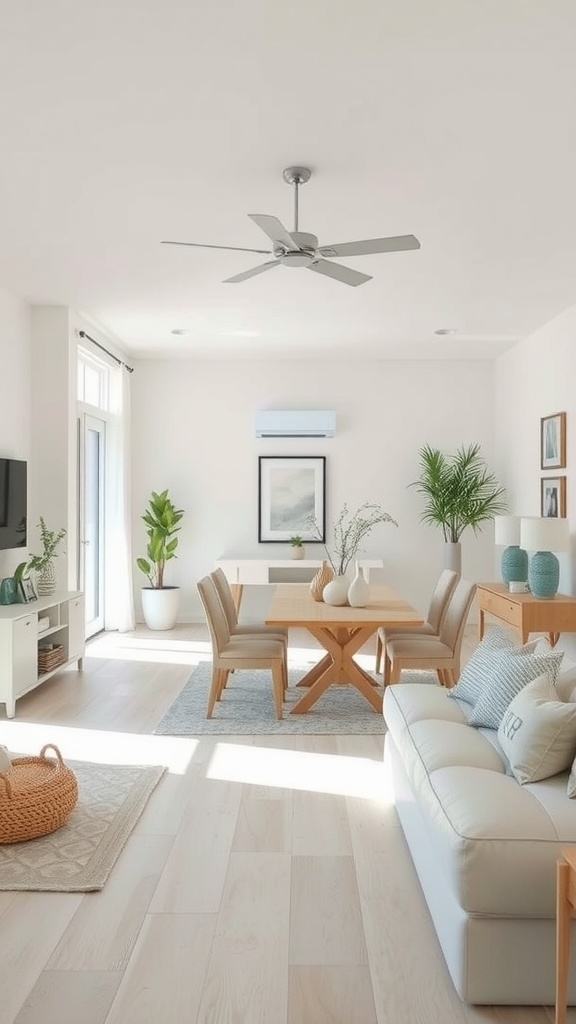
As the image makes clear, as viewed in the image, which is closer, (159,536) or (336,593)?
(336,593)

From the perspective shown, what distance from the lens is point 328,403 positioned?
8.53 metres

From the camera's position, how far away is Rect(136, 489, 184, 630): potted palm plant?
807cm

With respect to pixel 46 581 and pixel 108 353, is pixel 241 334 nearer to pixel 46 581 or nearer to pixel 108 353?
pixel 108 353

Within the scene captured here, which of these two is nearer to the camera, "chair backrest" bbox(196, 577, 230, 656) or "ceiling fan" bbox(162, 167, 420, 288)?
"ceiling fan" bbox(162, 167, 420, 288)

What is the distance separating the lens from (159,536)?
8125 millimetres

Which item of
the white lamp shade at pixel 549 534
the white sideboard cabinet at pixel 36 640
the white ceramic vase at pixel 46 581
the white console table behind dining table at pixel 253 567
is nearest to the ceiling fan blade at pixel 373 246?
the white lamp shade at pixel 549 534

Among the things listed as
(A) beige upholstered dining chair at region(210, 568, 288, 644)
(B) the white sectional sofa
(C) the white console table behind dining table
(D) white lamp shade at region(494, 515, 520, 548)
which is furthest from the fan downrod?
(C) the white console table behind dining table

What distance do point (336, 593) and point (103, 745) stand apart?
1.78 metres

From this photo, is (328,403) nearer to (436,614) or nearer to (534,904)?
(436,614)

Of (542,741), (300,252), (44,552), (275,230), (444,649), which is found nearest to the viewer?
(542,741)

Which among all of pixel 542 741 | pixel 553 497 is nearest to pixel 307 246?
pixel 542 741

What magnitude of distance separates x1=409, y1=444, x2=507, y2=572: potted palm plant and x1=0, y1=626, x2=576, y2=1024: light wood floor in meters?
4.09

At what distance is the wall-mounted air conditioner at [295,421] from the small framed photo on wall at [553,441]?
2.31 m

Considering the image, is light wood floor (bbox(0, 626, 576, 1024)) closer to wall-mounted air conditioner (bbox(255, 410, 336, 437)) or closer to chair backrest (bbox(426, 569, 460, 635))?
chair backrest (bbox(426, 569, 460, 635))
